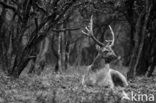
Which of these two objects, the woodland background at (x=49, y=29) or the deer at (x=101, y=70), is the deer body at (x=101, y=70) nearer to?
the deer at (x=101, y=70)

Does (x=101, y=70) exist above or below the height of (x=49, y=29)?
below

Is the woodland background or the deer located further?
the woodland background

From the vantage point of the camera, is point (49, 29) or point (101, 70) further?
point (49, 29)

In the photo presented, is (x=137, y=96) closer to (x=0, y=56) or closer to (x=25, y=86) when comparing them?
(x=25, y=86)

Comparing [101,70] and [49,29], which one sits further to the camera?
[49,29]

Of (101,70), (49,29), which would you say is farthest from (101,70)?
(49,29)

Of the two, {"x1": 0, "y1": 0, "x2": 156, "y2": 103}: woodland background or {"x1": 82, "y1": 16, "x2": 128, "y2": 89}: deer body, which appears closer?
{"x1": 82, "y1": 16, "x2": 128, "y2": 89}: deer body

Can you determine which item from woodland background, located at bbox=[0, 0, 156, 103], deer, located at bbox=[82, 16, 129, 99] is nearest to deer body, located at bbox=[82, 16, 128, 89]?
deer, located at bbox=[82, 16, 129, 99]

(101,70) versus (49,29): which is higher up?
(49,29)

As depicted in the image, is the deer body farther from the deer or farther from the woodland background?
the woodland background

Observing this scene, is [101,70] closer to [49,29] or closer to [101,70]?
[101,70]

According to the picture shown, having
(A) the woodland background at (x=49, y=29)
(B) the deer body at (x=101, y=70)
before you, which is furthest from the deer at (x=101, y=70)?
(A) the woodland background at (x=49, y=29)

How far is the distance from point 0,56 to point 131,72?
18.5 ft

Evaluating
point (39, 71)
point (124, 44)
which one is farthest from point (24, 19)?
point (124, 44)
